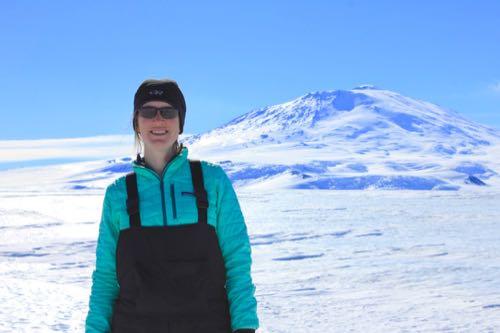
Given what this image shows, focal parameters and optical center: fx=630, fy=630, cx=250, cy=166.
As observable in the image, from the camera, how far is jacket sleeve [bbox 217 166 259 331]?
1993 mm

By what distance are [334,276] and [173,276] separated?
8.47 m

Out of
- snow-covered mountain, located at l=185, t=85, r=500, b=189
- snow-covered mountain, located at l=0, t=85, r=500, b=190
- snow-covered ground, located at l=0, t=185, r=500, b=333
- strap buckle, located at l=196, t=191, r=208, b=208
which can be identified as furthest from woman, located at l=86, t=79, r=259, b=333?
snow-covered mountain, located at l=185, t=85, r=500, b=189

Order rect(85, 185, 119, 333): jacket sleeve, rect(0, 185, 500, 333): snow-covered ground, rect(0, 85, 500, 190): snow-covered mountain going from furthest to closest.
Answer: rect(0, 85, 500, 190): snow-covered mountain, rect(0, 185, 500, 333): snow-covered ground, rect(85, 185, 119, 333): jacket sleeve

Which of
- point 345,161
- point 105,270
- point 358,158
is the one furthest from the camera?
point 358,158

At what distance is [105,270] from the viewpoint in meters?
2.07

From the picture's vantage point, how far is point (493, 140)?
198000 millimetres

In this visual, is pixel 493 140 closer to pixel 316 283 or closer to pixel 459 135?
pixel 459 135

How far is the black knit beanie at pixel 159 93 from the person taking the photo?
209cm

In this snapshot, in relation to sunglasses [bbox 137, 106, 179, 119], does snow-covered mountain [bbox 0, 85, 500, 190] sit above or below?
below

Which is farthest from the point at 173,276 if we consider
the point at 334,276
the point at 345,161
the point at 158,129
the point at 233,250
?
the point at 345,161

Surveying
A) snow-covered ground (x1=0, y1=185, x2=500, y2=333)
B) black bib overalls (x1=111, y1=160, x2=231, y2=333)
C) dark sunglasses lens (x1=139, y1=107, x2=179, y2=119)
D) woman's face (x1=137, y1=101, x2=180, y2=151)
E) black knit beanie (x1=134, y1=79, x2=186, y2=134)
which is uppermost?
black knit beanie (x1=134, y1=79, x2=186, y2=134)

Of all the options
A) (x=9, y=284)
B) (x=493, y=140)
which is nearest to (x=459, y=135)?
(x=493, y=140)

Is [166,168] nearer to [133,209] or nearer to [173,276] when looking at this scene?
[133,209]

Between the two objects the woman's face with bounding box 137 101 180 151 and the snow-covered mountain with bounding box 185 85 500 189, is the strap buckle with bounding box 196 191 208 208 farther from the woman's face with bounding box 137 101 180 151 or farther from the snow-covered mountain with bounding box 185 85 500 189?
the snow-covered mountain with bounding box 185 85 500 189
